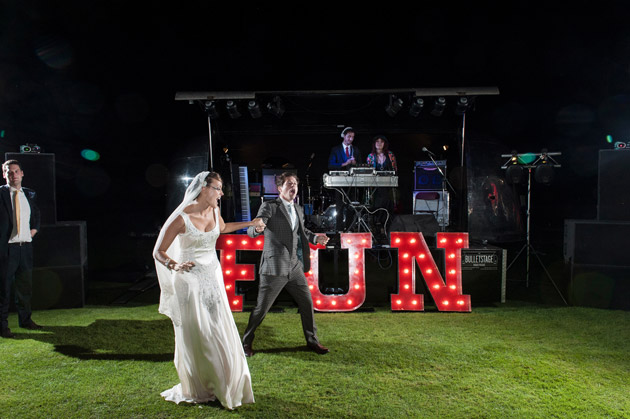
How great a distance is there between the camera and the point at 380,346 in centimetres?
487

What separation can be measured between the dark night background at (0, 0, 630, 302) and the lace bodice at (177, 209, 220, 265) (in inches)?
292

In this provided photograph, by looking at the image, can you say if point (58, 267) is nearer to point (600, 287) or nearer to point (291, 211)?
point (291, 211)

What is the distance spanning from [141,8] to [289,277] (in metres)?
11.7

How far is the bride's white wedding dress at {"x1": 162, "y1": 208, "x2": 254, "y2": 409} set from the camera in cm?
319

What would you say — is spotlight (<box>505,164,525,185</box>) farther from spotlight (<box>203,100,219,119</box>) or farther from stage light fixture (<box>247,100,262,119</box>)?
spotlight (<box>203,100,219,119</box>)

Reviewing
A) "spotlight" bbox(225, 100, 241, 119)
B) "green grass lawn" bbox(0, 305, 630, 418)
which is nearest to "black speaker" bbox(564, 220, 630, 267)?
"green grass lawn" bbox(0, 305, 630, 418)

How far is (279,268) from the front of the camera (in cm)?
441

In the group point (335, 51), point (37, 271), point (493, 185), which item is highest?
point (335, 51)

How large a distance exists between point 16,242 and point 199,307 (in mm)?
4005

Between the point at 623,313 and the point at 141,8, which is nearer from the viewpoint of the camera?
the point at 623,313

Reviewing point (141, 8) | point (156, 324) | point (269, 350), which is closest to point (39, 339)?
point (156, 324)

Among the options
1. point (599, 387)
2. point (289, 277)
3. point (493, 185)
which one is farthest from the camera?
point (493, 185)

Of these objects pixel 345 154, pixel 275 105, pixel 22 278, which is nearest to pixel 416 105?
pixel 345 154

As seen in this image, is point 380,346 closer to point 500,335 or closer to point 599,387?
point 500,335
